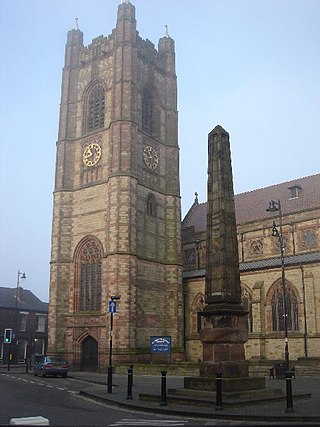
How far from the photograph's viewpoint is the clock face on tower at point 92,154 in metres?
42.0

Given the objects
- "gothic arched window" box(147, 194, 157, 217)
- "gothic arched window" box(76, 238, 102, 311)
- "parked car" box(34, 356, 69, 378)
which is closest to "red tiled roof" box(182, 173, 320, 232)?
"gothic arched window" box(147, 194, 157, 217)

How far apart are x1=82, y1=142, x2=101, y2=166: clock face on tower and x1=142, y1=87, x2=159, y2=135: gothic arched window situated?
4.50 metres

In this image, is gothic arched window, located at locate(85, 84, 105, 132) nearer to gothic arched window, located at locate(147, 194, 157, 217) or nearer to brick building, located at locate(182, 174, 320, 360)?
gothic arched window, located at locate(147, 194, 157, 217)

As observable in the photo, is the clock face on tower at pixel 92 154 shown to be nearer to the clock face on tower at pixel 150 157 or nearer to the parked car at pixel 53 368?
the clock face on tower at pixel 150 157

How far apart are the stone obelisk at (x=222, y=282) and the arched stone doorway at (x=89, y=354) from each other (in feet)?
76.3

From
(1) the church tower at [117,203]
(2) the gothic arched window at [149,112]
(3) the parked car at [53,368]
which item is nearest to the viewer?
(3) the parked car at [53,368]

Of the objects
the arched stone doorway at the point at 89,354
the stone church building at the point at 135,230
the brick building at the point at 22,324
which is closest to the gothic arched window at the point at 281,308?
the stone church building at the point at 135,230

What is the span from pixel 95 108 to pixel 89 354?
2052cm

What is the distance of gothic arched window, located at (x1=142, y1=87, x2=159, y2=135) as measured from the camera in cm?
4384

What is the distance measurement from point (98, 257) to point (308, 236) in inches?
654

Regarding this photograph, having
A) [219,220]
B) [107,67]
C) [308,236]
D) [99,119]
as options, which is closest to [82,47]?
[107,67]

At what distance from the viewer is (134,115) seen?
40.9 metres

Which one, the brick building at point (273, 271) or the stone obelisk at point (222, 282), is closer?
the stone obelisk at point (222, 282)

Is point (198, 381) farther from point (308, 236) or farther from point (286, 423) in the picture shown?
point (308, 236)
